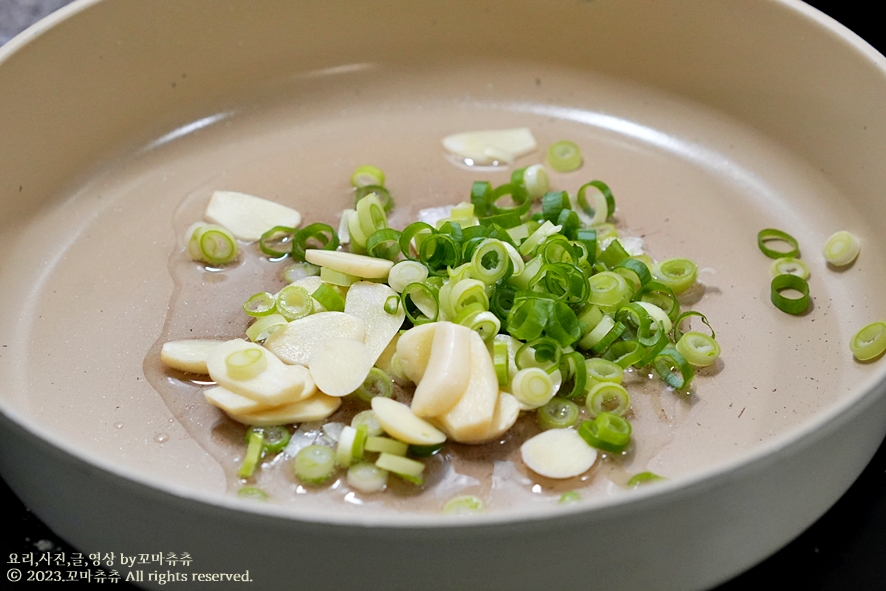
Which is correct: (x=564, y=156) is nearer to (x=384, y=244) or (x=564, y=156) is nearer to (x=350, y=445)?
(x=384, y=244)

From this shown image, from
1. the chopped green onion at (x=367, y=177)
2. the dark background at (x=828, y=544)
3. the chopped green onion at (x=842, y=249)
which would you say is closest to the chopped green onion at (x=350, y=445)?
the dark background at (x=828, y=544)

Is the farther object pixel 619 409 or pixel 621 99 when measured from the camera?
pixel 621 99

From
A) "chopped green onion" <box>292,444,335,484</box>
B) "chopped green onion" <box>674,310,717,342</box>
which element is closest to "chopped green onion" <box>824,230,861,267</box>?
"chopped green onion" <box>674,310,717,342</box>

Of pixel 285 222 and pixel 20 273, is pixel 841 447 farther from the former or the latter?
pixel 20 273

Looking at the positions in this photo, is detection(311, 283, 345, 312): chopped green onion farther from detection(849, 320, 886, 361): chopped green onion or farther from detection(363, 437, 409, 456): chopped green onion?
detection(849, 320, 886, 361): chopped green onion

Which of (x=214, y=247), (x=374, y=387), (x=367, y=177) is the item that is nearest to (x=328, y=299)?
(x=374, y=387)

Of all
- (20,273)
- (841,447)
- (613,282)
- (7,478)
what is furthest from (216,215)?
(841,447)

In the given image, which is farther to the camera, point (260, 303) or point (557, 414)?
point (260, 303)
